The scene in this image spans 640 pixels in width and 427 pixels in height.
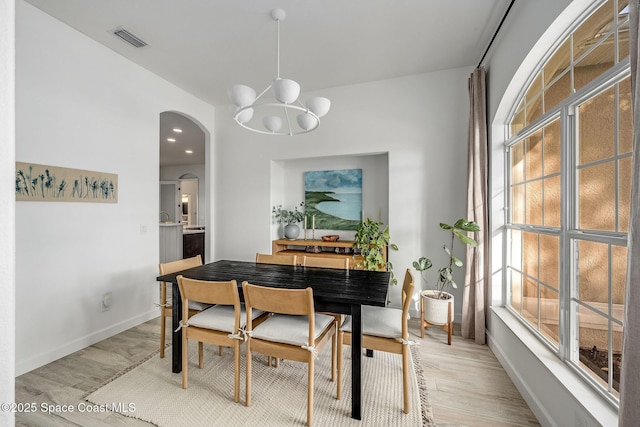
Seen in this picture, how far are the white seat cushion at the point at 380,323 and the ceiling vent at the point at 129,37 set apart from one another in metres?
3.21

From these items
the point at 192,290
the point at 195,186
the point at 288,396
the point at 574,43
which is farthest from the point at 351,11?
the point at 195,186

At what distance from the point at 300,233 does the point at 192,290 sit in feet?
8.25

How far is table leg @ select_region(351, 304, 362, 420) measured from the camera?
1728 mm

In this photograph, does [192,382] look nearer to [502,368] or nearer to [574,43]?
[502,368]

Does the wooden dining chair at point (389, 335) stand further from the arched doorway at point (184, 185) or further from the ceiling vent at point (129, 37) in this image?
the arched doorway at point (184, 185)

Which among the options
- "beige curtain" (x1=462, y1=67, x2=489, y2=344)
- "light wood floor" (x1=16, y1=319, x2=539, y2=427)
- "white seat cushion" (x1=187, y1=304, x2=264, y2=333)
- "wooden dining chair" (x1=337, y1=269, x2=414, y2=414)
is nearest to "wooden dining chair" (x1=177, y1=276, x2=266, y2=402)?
"white seat cushion" (x1=187, y1=304, x2=264, y2=333)

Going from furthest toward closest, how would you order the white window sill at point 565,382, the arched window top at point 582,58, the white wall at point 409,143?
the white wall at point 409,143 → the arched window top at point 582,58 → the white window sill at point 565,382

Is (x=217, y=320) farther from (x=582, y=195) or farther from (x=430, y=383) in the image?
(x=582, y=195)

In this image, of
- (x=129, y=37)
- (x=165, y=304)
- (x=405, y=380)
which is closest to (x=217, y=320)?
(x=165, y=304)

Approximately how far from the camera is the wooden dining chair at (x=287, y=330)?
164 centimetres

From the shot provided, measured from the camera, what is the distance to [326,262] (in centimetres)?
274

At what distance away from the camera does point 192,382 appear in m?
2.08

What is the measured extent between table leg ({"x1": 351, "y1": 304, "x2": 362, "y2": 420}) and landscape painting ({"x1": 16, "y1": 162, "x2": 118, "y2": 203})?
271cm

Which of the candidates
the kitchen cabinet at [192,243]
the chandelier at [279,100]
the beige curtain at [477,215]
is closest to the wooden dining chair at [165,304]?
the chandelier at [279,100]
